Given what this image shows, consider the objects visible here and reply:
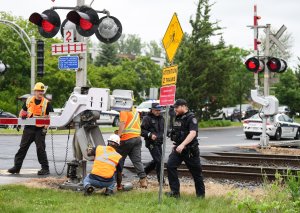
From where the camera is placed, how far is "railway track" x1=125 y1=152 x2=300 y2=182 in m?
13.2

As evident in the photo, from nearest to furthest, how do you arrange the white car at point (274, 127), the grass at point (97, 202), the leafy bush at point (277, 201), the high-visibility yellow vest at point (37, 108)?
the leafy bush at point (277, 201), the grass at point (97, 202), the high-visibility yellow vest at point (37, 108), the white car at point (274, 127)

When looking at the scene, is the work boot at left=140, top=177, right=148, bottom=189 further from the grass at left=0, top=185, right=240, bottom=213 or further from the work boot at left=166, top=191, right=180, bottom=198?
the work boot at left=166, top=191, right=180, bottom=198

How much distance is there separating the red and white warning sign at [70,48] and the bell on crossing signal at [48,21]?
0.34 m

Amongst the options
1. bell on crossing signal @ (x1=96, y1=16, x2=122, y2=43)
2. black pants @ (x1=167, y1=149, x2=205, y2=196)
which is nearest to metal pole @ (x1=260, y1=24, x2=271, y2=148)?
bell on crossing signal @ (x1=96, y1=16, x2=122, y2=43)

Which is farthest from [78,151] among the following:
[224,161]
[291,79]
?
[291,79]

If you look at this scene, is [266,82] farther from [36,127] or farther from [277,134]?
[36,127]

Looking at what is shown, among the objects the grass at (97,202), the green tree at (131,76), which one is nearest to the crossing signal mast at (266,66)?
the grass at (97,202)

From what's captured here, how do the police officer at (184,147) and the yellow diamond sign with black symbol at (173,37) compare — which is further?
the police officer at (184,147)

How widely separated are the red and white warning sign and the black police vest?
2.06 m

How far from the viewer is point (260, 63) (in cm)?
2094

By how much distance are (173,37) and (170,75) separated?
59cm

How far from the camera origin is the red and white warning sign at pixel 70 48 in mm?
10641

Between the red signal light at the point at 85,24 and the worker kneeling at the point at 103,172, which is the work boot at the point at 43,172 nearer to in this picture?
the worker kneeling at the point at 103,172

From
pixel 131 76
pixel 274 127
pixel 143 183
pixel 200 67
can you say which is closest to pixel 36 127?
pixel 143 183
